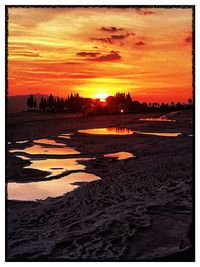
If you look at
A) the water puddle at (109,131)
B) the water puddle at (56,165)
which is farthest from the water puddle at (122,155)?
the water puddle at (56,165)

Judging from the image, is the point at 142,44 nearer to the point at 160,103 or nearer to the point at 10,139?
the point at 160,103

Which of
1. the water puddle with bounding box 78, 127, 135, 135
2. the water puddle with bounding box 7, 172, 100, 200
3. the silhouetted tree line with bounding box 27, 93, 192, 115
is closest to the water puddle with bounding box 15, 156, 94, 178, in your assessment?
the water puddle with bounding box 7, 172, 100, 200

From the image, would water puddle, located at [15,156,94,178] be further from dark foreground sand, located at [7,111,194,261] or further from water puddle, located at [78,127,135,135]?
water puddle, located at [78,127,135,135]

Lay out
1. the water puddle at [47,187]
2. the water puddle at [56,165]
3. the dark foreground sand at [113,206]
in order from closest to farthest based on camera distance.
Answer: the dark foreground sand at [113,206]
the water puddle at [47,187]
the water puddle at [56,165]

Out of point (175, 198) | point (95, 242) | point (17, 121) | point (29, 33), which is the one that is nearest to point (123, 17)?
point (29, 33)

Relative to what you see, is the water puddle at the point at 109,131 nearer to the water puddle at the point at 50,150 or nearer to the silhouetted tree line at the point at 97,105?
the water puddle at the point at 50,150
